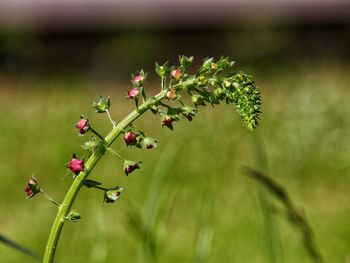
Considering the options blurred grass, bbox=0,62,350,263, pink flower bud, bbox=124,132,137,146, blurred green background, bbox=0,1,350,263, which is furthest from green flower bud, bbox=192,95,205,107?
blurred grass, bbox=0,62,350,263

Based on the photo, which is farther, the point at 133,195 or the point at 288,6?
the point at 288,6

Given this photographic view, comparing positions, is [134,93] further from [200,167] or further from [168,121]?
[200,167]

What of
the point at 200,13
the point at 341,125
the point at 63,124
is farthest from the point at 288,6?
the point at 63,124

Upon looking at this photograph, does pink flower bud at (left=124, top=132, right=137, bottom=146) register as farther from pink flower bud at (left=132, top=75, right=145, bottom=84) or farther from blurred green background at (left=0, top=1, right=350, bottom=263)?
blurred green background at (left=0, top=1, right=350, bottom=263)

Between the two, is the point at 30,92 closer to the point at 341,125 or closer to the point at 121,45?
the point at 121,45

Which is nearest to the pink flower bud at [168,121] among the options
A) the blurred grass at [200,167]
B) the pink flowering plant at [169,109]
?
the pink flowering plant at [169,109]

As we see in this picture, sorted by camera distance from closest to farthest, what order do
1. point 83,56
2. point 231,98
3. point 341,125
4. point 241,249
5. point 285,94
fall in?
point 231,98 → point 241,249 → point 341,125 → point 285,94 → point 83,56
